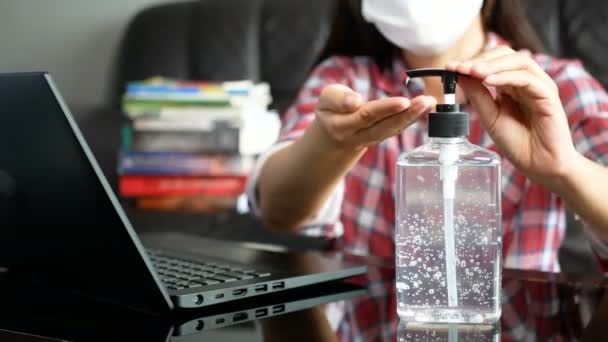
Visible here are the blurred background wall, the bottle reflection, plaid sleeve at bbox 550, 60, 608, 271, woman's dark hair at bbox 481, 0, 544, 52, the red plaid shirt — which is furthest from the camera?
the blurred background wall

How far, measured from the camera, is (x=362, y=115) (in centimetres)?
67

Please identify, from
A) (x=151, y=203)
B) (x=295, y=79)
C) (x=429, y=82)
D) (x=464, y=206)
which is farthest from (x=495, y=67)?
(x=151, y=203)

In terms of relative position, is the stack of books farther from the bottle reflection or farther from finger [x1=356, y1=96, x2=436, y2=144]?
the bottle reflection

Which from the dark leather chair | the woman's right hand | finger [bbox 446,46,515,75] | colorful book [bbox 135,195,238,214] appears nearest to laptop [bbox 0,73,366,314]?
the woman's right hand

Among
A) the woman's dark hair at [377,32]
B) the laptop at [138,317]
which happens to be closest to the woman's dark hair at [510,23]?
the woman's dark hair at [377,32]

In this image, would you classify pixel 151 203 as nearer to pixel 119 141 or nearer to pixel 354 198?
pixel 119 141

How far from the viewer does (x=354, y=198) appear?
1.21m

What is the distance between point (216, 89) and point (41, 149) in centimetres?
156

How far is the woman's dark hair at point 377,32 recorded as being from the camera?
45.9 inches

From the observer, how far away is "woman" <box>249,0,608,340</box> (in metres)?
0.63

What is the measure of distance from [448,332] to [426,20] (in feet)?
1.64

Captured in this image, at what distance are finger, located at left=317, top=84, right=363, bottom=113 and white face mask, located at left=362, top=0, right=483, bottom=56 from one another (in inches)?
10.9

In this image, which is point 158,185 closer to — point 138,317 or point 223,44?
point 223,44

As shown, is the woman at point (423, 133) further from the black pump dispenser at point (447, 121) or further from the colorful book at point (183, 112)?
the colorful book at point (183, 112)
